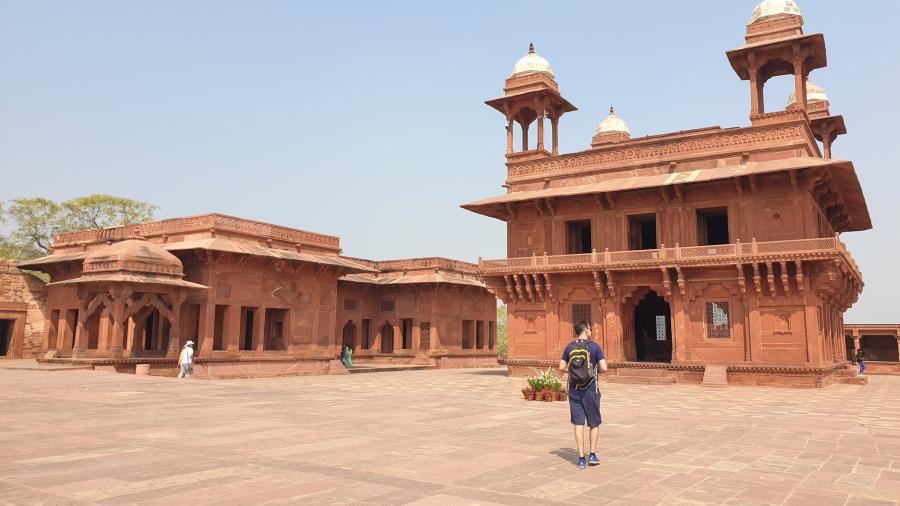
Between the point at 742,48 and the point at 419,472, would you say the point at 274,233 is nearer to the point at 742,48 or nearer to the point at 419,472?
the point at 742,48

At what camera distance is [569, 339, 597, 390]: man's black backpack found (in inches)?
296

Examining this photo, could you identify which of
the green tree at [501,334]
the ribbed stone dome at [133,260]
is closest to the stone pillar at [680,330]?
the ribbed stone dome at [133,260]

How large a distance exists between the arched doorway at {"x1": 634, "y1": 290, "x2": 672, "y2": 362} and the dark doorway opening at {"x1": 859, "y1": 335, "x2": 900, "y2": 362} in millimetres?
20679

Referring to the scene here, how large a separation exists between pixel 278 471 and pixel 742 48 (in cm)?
2342

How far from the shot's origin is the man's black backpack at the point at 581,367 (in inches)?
296

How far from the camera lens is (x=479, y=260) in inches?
1066

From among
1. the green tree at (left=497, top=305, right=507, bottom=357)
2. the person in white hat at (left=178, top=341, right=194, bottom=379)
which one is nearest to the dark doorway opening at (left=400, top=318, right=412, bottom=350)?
the person in white hat at (left=178, top=341, right=194, bottom=379)

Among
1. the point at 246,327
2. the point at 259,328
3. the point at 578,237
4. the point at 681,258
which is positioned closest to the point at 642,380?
the point at 681,258

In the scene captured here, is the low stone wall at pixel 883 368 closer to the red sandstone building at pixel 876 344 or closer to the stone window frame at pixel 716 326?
the red sandstone building at pixel 876 344

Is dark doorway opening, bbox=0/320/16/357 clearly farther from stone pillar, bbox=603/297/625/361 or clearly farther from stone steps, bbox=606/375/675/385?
stone steps, bbox=606/375/675/385

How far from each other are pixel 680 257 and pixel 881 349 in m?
30.0

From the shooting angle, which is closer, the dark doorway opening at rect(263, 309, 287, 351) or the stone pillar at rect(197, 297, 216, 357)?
the stone pillar at rect(197, 297, 216, 357)

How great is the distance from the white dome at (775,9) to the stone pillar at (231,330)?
22961 mm

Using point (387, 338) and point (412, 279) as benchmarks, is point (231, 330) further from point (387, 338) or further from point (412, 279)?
point (387, 338)
